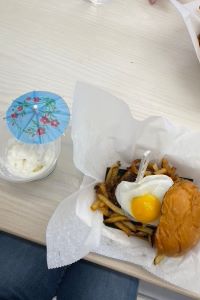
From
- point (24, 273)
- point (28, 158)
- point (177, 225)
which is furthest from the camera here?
point (24, 273)

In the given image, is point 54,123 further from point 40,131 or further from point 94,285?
point 94,285

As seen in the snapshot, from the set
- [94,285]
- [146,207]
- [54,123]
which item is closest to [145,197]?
[146,207]

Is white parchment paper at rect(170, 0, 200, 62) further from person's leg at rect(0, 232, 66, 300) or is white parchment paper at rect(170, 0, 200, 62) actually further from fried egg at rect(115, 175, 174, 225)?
person's leg at rect(0, 232, 66, 300)

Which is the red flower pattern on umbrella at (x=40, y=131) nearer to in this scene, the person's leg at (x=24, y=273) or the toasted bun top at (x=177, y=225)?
the toasted bun top at (x=177, y=225)

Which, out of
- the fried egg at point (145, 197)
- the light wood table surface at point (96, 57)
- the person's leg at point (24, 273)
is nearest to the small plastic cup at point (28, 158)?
the light wood table surface at point (96, 57)

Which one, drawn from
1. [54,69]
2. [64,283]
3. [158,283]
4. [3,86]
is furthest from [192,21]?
[64,283]

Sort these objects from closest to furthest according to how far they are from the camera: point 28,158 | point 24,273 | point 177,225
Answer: point 177,225
point 28,158
point 24,273

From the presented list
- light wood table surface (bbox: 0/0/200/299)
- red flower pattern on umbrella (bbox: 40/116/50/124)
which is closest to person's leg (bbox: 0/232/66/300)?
light wood table surface (bbox: 0/0/200/299)
